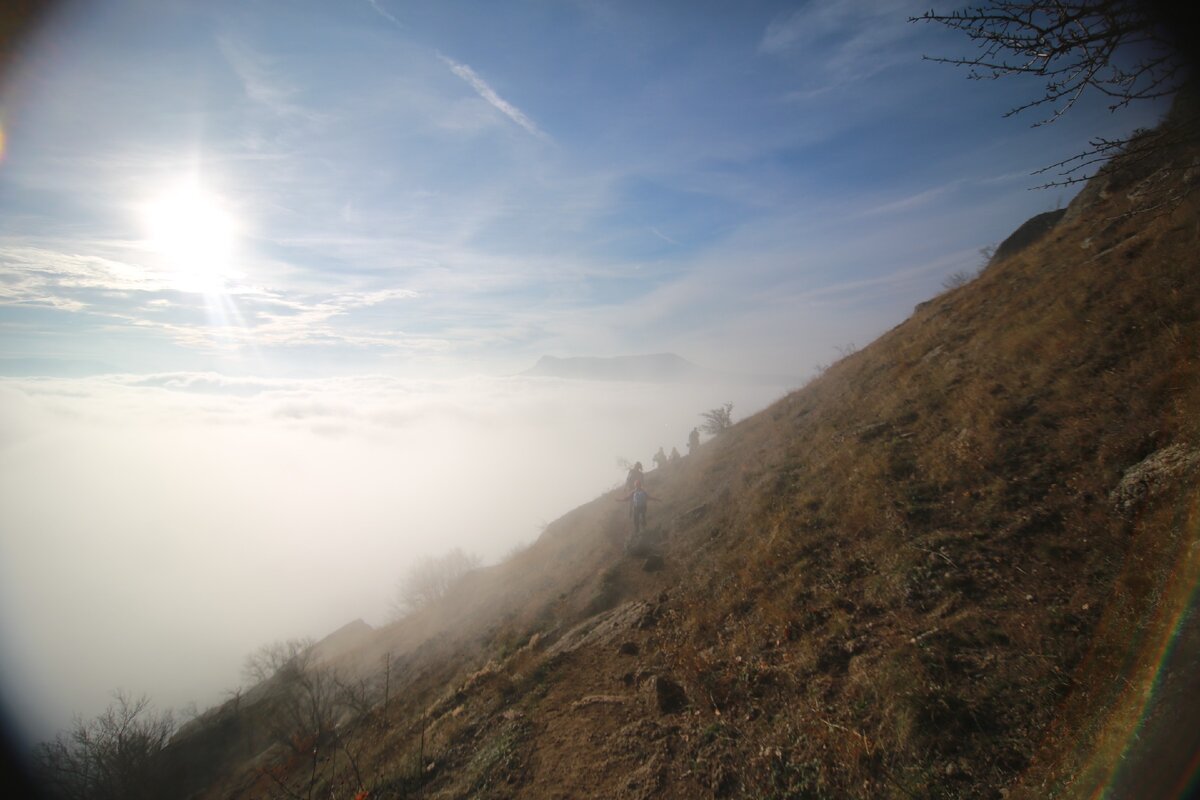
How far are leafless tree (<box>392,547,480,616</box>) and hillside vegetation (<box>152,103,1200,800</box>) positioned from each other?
37.7 metres

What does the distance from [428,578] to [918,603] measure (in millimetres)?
57666

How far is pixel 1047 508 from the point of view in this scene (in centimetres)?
670

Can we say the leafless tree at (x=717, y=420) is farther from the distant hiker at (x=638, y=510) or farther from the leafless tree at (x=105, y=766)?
the leafless tree at (x=105, y=766)

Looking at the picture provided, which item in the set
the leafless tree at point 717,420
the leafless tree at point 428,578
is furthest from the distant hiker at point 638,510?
the leafless tree at point 428,578

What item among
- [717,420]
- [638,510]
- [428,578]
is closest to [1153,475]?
[638,510]

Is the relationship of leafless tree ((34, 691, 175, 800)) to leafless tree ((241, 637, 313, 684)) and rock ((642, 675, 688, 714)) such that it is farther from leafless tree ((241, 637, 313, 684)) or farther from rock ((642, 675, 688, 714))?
rock ((642, 675, 688, 714))

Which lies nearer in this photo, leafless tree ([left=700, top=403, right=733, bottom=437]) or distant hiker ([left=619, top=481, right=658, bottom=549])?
distant hiker ([left=619, top=481, right=658, bottom=549])

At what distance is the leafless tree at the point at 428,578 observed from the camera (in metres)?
51.7

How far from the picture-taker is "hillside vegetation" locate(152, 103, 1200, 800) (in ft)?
14.8

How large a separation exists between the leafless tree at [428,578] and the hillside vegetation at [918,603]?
124 feet

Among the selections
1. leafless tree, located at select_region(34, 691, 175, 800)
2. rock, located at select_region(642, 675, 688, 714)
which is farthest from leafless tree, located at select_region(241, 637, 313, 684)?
rock, located at select_region(642, 675, 688, 714)

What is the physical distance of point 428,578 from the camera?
5422 cm

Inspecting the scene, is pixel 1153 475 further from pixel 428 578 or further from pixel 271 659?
pixel 428 578

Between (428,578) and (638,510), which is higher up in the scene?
(638,510)
